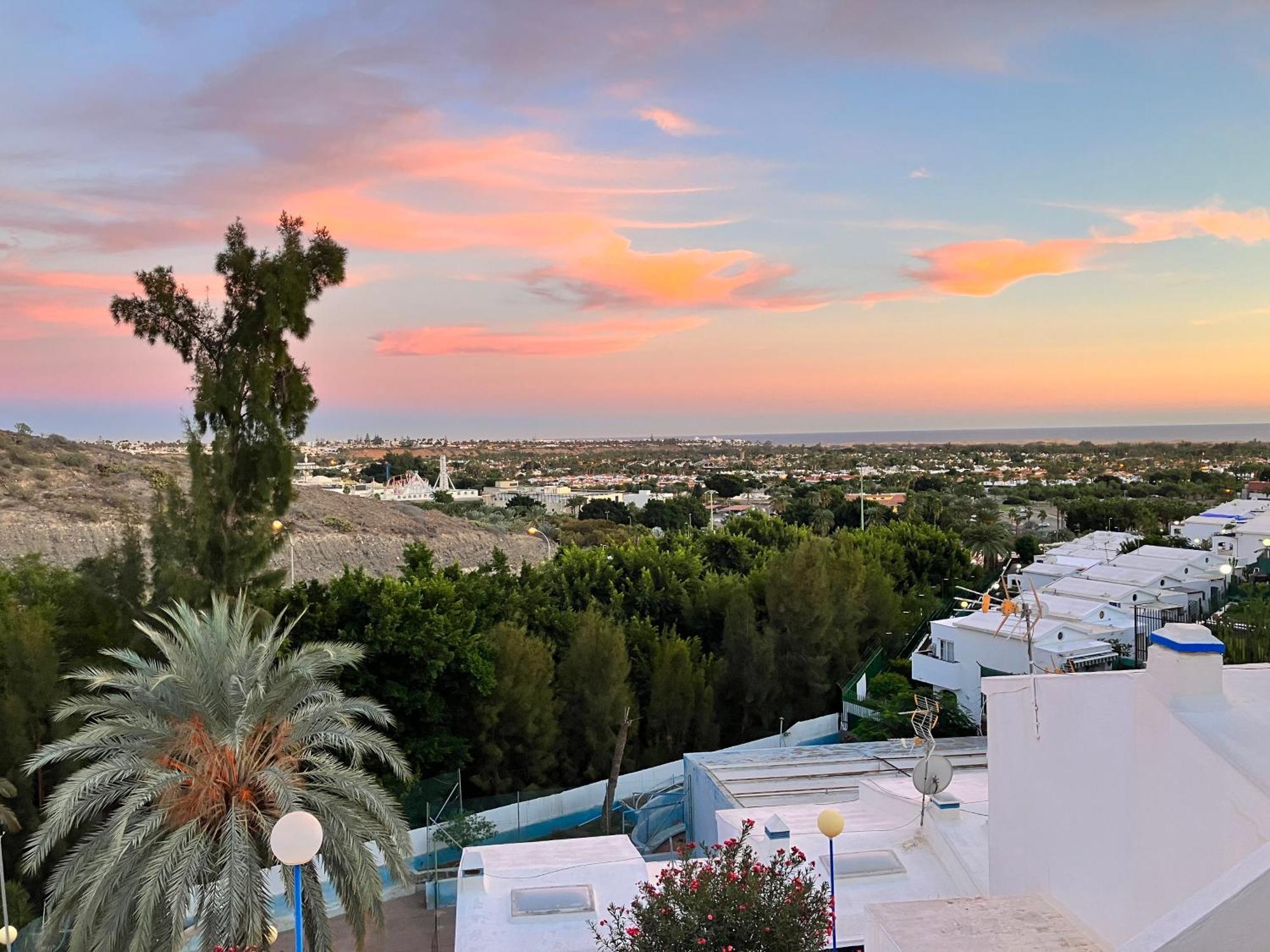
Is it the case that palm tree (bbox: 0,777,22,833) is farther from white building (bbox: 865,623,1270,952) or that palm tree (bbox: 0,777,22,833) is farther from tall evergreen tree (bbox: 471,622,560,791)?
white building (bbox: 865,623,1270,952)

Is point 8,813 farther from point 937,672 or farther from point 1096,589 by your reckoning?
point 1096,589

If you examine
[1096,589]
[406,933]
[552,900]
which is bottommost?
[406,933]

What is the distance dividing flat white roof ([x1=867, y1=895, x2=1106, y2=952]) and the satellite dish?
131 inches

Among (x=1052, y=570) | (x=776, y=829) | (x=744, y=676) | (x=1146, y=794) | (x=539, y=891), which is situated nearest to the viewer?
(x=1146, y=794)

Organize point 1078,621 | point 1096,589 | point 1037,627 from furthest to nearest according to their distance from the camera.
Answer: point 1096,589, point 1078,621, point 1037,627

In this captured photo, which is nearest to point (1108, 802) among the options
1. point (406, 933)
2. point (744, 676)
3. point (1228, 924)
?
point (1228, 924)

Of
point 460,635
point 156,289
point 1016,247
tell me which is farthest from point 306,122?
point 1016,247

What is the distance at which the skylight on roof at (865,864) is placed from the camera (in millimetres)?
10617

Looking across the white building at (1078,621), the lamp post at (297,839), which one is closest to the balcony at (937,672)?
the white building at (1078,621)

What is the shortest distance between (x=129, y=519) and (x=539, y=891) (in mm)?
16863

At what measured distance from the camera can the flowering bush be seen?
23.1 feet

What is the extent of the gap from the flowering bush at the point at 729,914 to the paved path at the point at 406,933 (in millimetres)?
5657

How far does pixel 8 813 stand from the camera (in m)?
12.3

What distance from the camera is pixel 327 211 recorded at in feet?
69.2
